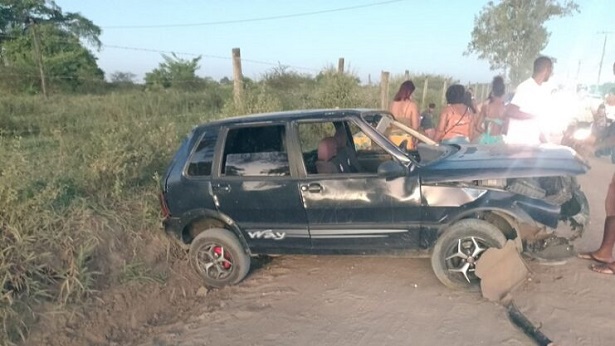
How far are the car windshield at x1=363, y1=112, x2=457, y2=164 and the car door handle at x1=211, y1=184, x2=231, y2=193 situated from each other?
154 centimetres

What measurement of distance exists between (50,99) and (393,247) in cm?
1740

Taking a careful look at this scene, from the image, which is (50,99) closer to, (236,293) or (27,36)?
(27,36)

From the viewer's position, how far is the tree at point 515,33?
2192 centimetres

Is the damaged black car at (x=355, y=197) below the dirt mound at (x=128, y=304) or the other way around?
the other way around

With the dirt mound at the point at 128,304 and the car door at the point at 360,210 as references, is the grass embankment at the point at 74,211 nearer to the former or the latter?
the dirt mound at the point at 128,304

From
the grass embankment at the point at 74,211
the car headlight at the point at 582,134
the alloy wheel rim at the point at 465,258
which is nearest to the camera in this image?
the grass embankment at the point at 74,211

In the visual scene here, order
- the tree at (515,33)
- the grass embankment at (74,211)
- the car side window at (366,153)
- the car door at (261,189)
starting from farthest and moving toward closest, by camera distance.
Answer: the tree at (515,33) → the car side window at (366,153) → the car door at (261,189) → the grass embankment at (74,211)

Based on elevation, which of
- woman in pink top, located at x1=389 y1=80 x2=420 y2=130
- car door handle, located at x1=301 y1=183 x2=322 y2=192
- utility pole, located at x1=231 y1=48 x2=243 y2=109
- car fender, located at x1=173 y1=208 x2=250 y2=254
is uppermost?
utility pole, located at x1=231 y1=48 x2=243 y2=109

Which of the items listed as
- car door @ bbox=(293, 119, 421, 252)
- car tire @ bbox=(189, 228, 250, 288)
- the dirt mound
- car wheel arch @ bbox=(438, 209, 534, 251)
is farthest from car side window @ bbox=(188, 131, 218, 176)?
car wheel arch @ bbox=(438, 209, 534, 251)

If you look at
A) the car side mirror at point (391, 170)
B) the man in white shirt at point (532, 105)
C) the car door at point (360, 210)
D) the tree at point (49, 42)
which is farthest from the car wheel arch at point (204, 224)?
the tree at point (49, 42)

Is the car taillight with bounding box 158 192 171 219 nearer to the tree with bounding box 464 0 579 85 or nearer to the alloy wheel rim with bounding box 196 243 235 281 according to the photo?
the alloy wheel rim with bounding box 196 243 235 281

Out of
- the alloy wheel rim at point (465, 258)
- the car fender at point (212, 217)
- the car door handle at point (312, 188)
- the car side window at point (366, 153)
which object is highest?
the car side window at point (366, 153)

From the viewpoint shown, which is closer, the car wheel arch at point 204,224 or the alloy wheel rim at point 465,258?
the alloy wheel rim at point 465,258

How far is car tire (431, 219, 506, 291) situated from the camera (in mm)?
4004
